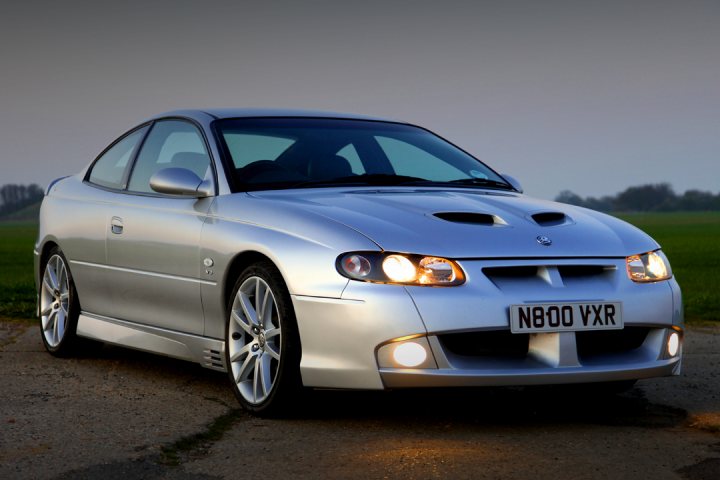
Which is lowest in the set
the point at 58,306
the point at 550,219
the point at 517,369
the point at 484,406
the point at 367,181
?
the point at 484,406

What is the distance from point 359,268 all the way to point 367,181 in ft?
4.25

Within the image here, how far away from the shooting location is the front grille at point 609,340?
16.3ft

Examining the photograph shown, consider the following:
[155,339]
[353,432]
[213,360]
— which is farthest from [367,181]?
[353,432]

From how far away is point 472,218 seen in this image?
17.0ft

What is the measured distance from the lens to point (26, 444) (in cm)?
462

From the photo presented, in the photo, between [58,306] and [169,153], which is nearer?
[169,153]

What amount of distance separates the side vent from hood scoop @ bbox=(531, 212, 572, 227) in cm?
167

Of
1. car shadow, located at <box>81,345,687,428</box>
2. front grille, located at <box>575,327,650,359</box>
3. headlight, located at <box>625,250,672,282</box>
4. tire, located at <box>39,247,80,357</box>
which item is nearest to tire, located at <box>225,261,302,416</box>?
car shadow, located at <box>81,345,687,428</box>

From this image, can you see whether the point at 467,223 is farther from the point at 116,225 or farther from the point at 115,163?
the point at 115,163

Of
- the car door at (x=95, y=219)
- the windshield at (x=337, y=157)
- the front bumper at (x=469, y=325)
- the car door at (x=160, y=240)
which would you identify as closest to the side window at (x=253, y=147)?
the windshield at (x=337, y=157)

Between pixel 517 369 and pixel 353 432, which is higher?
pixel 517 369

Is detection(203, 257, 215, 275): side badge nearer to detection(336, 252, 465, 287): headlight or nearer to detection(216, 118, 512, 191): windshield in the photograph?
detection(216, 118, 512, 191): windshield

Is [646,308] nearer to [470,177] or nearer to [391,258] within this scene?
[391,258]

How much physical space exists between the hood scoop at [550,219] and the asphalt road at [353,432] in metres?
0.89
